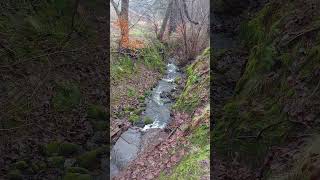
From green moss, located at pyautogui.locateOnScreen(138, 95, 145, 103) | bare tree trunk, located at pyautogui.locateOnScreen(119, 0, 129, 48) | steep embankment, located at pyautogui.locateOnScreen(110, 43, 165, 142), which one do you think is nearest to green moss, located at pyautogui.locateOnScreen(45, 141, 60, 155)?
steep embankment, located at pyautogui.locateOnScreen(110, 43, 165, 142)

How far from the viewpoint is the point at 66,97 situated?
747 centimetres

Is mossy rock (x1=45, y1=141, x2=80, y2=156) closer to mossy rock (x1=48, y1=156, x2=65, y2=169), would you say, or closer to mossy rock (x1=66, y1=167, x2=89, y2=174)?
mossy rock (x1=48, y1=156, x2=65, y2=169)

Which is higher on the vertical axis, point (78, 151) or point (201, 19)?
point (201, 19)

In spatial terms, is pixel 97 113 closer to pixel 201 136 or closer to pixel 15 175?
pixel 201 136

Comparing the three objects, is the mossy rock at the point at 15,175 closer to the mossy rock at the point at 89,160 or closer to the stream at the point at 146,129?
the mossy rock at the point at 89,160

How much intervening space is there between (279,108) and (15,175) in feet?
12.9

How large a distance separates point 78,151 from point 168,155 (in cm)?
218

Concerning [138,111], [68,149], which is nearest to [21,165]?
[68,149]

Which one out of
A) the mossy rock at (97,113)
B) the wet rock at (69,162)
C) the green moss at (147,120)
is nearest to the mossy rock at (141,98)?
the green moss at (147,120)

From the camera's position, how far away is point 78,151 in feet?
22.1

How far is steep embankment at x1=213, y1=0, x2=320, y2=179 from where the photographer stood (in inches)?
175

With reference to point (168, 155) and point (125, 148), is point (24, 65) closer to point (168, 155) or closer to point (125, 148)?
point (168, 155)

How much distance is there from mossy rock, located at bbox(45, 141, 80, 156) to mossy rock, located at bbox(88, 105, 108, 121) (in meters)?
1.17

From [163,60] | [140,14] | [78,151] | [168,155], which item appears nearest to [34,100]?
[78,151]
